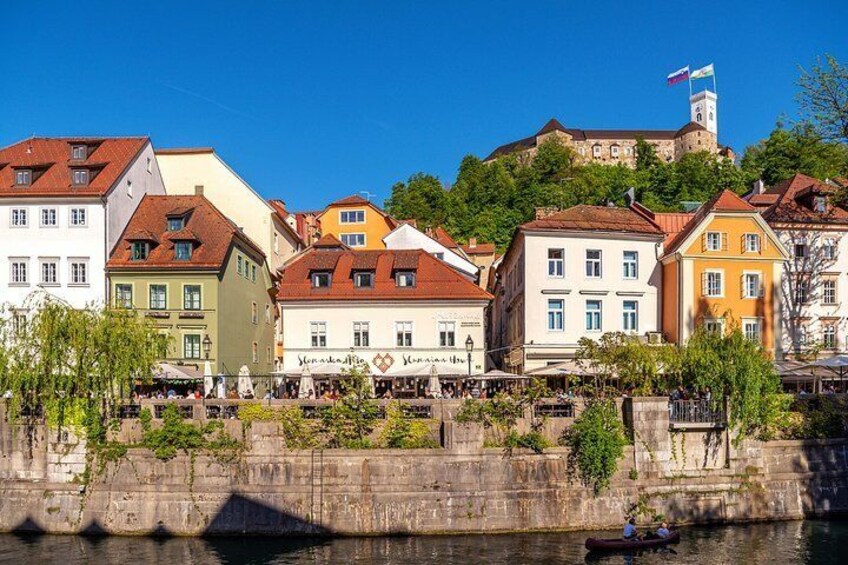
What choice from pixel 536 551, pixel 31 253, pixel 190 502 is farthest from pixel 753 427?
pixel 31 253

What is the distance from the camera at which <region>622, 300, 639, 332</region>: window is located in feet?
169

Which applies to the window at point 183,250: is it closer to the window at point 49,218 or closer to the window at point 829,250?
the window at point 49,218

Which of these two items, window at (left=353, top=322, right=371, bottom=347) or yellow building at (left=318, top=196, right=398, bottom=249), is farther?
yellow building at (left=318, top=196, right=398, bottom=249)

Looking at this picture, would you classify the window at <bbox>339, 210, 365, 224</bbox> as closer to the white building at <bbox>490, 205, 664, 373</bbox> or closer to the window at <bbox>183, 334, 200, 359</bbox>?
the white building at <bbox>490, 205, 664, 373</bbox>

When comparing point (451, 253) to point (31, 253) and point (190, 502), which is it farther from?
point (190, 502)

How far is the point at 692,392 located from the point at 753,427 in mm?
3235

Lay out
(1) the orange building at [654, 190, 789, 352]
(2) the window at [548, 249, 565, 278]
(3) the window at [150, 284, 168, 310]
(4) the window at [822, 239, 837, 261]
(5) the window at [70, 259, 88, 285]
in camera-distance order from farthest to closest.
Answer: (4) the window at [822, 239, 837, 261] → (2) the window at [548, 249, 565, 278] → (1) the orange building at [654, 190, 789, 352] → (5) the window at [70, 259, 88, 285] → (3) the window at [150, 284, 168, 310]

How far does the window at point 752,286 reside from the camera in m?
51.6

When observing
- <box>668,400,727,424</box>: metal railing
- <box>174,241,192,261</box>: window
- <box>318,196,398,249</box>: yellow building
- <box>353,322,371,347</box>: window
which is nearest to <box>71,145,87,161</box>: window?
<box>174,241,192,261</box>: window

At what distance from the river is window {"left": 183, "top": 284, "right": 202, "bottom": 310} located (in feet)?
52.9

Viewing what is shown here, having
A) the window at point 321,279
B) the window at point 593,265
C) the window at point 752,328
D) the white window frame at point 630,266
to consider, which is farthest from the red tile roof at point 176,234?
the window at point 752,328

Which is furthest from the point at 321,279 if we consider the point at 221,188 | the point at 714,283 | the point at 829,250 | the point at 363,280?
the point at 829,250

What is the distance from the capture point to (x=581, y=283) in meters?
50.7

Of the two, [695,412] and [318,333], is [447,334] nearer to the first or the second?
[318,333]
